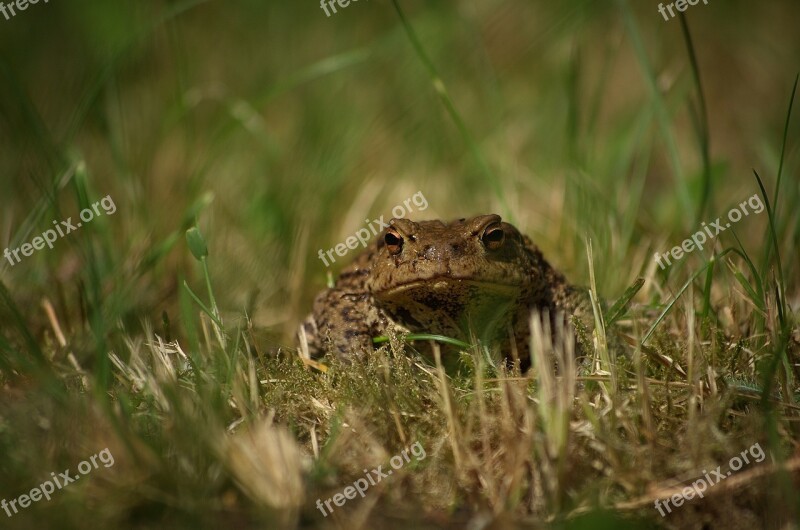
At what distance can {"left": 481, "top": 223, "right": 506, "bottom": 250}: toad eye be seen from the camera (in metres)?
3.13

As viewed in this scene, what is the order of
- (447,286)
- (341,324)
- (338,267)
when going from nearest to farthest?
(447,286), (341,324), (338,267)

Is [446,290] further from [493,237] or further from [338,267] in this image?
[338,267]

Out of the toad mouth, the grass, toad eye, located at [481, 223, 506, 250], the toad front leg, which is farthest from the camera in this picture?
the toad front leg

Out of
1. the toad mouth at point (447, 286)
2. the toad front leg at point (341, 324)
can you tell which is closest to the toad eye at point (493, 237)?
the toad mouth at point (447, 286)

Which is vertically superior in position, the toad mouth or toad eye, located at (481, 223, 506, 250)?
toad eye, located at (481, 223, 506, 250)

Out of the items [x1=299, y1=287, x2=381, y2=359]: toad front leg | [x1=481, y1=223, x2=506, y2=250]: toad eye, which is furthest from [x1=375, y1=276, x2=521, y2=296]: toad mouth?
[x1=299, y1=287, x2=381, y2=359]: toad front leg

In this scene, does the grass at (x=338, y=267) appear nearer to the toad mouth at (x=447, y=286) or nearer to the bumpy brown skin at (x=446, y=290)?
the bumpy brown skin at (x=446, y=290)

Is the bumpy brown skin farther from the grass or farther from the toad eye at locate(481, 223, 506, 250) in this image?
the grass

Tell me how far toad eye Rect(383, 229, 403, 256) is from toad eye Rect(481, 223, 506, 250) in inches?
15.1

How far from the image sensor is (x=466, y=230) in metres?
3.12

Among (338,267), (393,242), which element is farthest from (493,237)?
(338,267)

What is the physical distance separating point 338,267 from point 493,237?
1.57 meters

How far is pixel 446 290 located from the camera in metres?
3.10

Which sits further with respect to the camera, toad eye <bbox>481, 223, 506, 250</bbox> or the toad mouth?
toad eye <bbox>481, 223, 506, 250</bbox>
